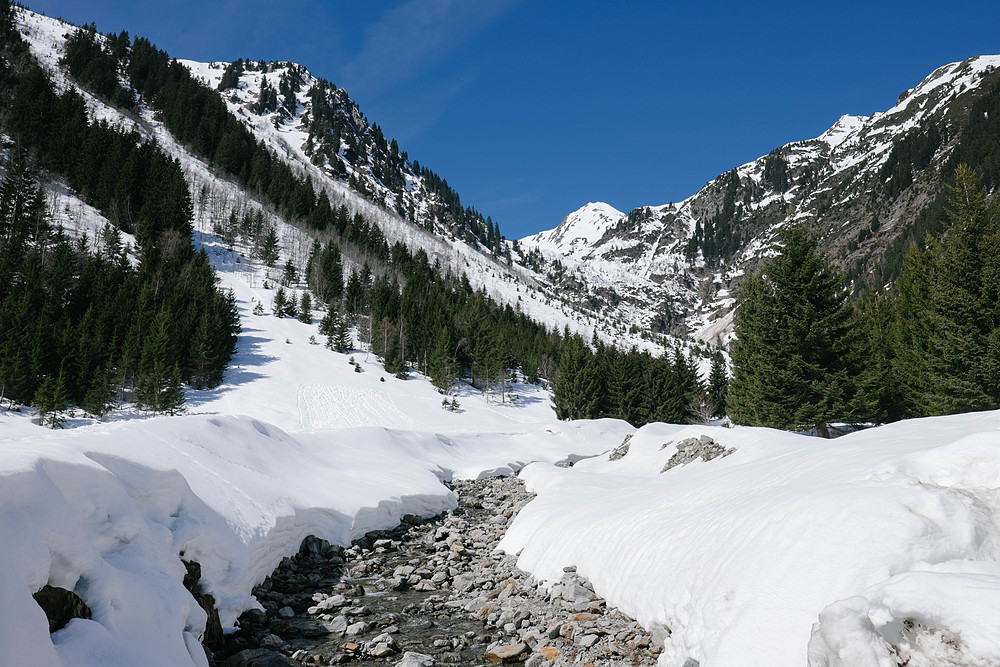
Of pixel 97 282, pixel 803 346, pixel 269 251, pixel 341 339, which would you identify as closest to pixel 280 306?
pixel 341 339

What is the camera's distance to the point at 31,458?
4703mm

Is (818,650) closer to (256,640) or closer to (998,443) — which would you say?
(998,443)

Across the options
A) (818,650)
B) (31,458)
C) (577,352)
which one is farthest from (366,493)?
(577,352)

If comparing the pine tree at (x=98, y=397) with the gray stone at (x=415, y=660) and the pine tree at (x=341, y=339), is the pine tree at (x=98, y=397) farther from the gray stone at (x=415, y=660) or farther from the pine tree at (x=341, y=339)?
the gray stone at (x=415, y=660)

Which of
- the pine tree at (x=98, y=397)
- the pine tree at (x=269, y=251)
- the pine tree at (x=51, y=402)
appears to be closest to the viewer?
the pine tree at (x=51, y=402)

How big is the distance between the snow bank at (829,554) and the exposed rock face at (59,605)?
578 cm

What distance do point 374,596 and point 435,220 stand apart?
168000 millimetres

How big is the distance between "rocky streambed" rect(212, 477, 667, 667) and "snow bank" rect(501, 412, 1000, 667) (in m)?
0.60

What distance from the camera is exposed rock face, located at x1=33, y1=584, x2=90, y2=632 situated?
4047mm

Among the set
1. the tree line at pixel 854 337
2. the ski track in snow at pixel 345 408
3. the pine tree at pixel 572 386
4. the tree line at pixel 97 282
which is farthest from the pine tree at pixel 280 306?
the tree line at pixel 854 337

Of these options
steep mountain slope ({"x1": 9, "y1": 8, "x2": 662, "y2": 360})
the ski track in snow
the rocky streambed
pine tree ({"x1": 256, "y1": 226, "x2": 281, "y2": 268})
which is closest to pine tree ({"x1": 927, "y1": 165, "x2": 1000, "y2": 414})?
the rocky streambed

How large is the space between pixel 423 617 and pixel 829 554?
683cm

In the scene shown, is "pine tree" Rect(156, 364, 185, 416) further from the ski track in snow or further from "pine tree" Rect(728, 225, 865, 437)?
"pine tree" Rect(728, 225, 865, 437)

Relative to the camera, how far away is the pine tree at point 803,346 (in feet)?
74.3
